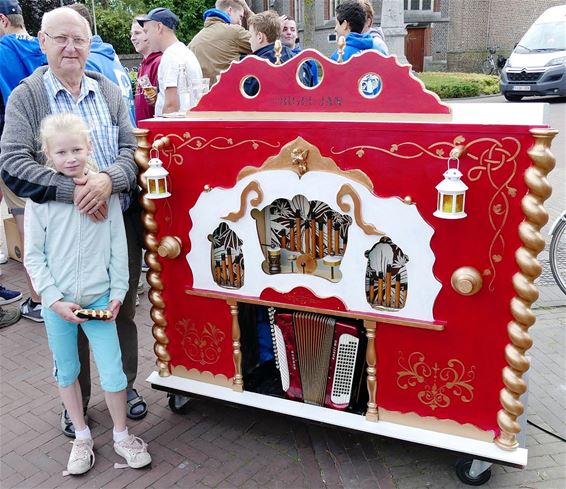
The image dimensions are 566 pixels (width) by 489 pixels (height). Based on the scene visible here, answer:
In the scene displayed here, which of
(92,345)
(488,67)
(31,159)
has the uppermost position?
(488,67)

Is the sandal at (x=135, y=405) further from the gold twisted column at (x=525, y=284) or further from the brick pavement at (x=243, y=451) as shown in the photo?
the gold twisted column at (x=525, y=284)

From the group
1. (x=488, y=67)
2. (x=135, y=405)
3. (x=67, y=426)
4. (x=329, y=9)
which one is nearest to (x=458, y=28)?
(x=488, y=67)

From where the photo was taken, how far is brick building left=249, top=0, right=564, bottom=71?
26250 mm

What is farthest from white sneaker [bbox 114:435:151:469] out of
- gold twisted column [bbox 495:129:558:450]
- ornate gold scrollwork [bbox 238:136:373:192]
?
gold twisted column [bbox 495:129:558:450]

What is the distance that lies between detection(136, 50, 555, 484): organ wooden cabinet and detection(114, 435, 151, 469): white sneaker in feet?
1.18

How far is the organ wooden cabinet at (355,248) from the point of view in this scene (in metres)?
2.31

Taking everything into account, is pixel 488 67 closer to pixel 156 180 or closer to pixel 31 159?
pixel 156 180

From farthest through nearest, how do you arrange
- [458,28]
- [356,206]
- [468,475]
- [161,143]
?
[458,28]
[161,143]
[468,475]
[356,206]

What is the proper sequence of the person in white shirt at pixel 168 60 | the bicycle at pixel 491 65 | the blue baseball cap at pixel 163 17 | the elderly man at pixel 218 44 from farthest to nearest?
1. the bicycle at pixel 491 65
2. the elderly man at pixel 218 44
3. the blue baseball cap at pixel 163 17
4. the person in white shirt at pixel 168 60

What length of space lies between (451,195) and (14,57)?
3622 millimetres

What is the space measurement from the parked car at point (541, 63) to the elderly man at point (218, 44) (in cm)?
1266

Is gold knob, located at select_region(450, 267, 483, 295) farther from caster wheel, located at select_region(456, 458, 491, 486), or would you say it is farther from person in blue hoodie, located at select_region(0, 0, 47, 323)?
person in blue hoodie, located at select_region(0, 0, 47, 323)

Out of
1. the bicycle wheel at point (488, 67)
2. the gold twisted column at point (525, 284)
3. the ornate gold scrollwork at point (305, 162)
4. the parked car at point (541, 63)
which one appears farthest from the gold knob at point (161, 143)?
the bicycle wheel at point (488, 67)

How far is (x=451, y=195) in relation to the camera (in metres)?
2.19
